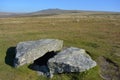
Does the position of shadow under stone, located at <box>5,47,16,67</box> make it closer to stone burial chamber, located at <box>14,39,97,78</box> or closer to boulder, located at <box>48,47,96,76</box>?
stone burial chamber, located at <box>14,39,97,78</box>

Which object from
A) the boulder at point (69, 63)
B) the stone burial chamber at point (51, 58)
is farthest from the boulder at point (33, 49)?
the boulder at point (69, 63)

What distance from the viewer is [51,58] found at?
24.2 meters

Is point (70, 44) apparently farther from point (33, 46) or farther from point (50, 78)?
point (50, 78)

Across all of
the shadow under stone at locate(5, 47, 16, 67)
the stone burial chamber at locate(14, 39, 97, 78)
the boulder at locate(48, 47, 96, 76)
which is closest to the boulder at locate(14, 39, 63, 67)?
the stone burial chamber at locate(14, 39, 97, 78)

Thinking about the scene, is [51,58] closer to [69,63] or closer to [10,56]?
[69,63]

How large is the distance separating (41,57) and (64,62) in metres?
4.63

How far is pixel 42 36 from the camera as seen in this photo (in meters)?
34.7

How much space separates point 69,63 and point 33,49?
4527 mm

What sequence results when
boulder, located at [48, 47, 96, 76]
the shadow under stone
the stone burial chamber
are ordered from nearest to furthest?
1. boulder, located at [48, 47, 96, 76]
2. the stone burial chamber
3. the shadow under stone

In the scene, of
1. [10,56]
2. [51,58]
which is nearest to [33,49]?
[51,58]

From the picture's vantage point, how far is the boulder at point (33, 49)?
24906 millimetres

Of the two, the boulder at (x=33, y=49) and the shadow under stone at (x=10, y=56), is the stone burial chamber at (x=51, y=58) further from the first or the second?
the shadow under stone at (x=10, y=56)

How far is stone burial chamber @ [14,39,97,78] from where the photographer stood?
76.4ft

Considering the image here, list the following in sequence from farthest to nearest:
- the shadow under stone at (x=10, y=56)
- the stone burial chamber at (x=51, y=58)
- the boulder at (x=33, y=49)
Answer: the shadow under stone at (x=10, y=56), the boulder at (x=33, y=49), the stone burial chamber at (x=51, y=58)
